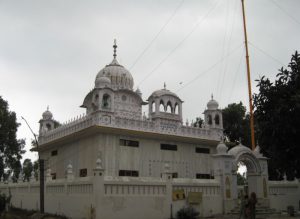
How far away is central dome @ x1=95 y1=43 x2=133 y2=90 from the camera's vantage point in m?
33.0

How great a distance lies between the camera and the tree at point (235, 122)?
45.5m

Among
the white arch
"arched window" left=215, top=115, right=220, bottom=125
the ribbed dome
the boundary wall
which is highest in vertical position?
the ribbed dome

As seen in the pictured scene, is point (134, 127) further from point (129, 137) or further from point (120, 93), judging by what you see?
point (120, 93)

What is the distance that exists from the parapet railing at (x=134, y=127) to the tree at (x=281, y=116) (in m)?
11.2

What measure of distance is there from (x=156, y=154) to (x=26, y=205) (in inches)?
433

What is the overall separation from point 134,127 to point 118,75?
732cm

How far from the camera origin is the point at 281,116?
16.8m

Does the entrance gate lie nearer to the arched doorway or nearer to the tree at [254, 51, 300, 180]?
the arched doorway

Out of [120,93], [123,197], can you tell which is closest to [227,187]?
[123,197]

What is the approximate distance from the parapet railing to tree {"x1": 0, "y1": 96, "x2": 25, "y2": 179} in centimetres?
760

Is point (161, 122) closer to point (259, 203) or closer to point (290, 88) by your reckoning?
point (259, 203)

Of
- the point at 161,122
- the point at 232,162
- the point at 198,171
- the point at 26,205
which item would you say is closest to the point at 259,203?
the point at 232,162

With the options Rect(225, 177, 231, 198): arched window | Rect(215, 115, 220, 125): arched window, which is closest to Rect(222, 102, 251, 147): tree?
Rect(215, 115, 220, 125): arched window

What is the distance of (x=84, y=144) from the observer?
2838cm
